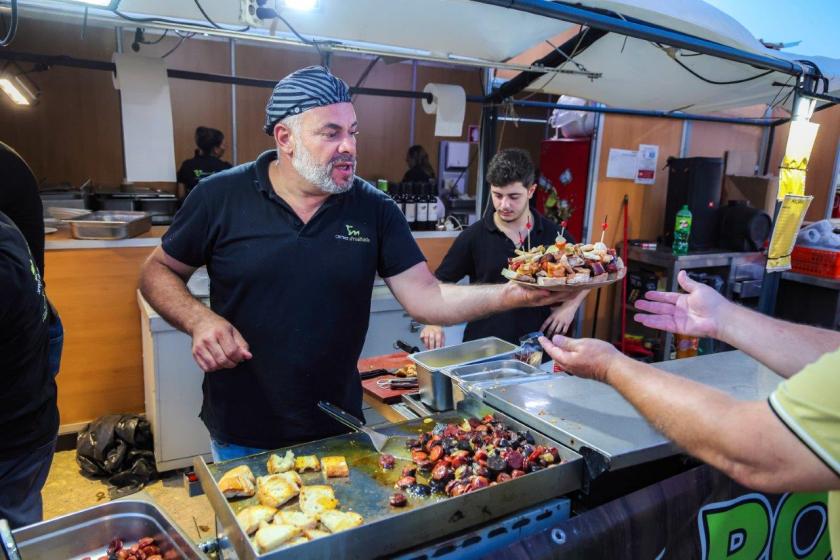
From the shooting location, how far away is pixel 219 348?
1.54 m

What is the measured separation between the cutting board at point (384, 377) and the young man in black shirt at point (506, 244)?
45cm

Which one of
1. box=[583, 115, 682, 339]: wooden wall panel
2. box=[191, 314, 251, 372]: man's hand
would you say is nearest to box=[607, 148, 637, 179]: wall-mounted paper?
box=[583, 115, 682, 339]: wooden wall panel

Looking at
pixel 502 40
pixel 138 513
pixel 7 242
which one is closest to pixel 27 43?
pixel 502 40

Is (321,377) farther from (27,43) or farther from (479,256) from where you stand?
(27,43)

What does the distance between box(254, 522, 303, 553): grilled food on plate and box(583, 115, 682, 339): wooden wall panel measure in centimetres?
468

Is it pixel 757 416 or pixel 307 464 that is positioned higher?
pixel 757 416

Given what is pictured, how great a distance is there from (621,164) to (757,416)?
15.4 feet

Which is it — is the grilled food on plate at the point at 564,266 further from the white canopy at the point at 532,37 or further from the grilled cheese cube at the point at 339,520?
the white canopy at the point at 532,37

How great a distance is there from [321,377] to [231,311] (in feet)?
1.15

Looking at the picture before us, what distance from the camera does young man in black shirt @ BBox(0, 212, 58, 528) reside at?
147 cm

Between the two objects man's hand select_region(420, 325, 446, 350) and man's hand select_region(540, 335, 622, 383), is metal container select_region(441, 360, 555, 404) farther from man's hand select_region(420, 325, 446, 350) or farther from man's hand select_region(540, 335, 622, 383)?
man's hand select_region(420, 325, 446, 350)

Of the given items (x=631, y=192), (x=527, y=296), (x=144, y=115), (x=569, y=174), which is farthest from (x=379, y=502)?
(x=631, y=192)

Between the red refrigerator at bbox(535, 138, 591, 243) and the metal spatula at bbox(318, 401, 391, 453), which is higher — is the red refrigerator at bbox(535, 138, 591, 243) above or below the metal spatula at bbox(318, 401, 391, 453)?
above

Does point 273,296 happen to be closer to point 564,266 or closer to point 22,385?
point 22,385
